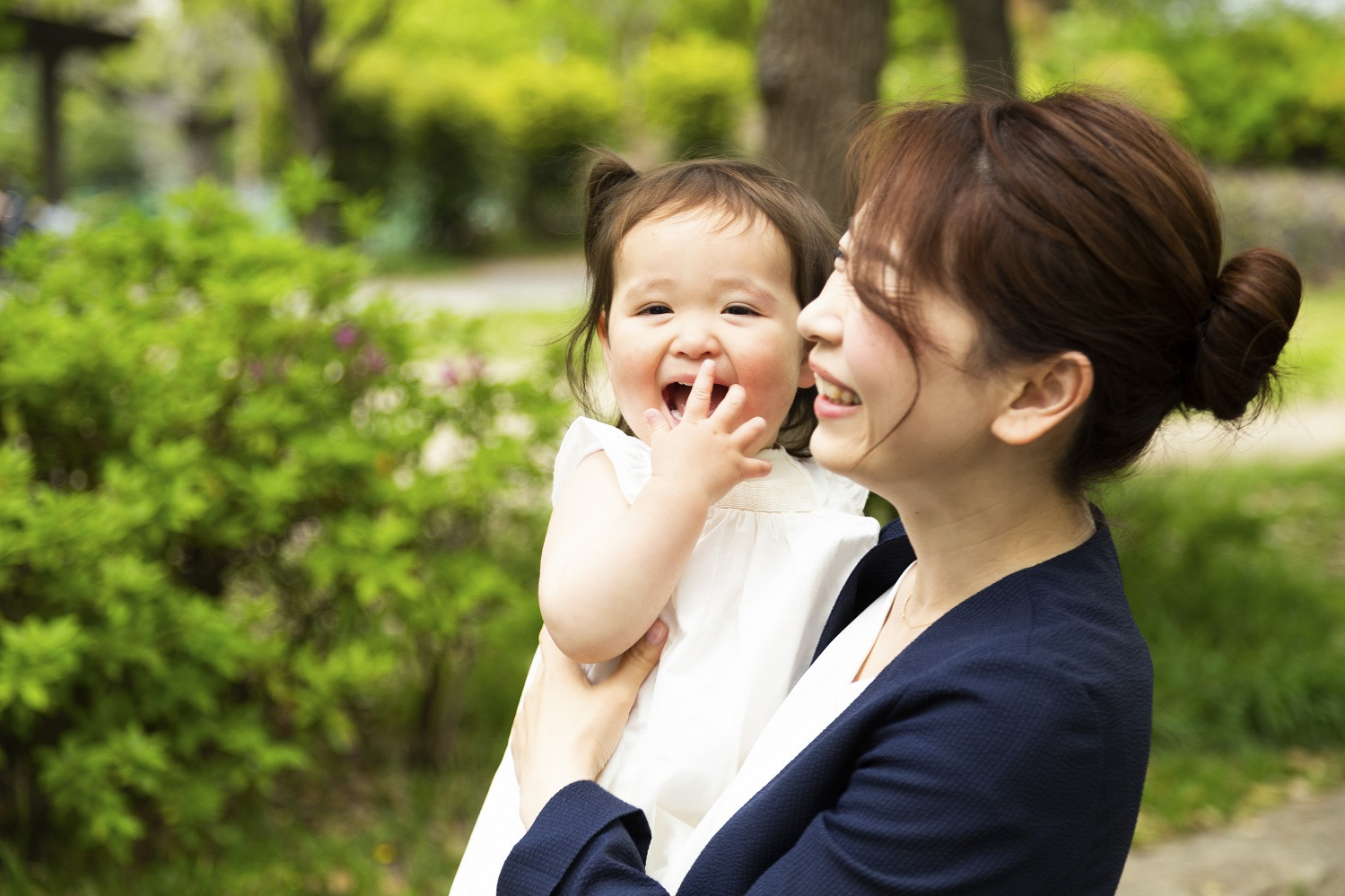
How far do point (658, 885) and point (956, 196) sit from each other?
74cm

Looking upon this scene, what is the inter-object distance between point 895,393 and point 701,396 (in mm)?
357

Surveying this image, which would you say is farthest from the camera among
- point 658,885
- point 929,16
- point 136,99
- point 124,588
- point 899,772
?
point 136,99

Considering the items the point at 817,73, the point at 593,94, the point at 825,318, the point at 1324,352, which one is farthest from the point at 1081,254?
the point at 593,94

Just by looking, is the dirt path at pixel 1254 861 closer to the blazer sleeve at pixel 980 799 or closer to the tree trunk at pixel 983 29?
the blazer sleeve at pixel 980 799

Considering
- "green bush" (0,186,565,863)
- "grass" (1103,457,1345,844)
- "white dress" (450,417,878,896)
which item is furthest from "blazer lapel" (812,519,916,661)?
"grass" (1103,457,1345,844)

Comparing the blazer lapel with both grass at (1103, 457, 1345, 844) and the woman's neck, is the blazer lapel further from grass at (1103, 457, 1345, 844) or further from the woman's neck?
grass at (1103, 457, 1345, 844)

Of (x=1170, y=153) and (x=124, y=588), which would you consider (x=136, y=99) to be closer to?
(x=124, y=588)

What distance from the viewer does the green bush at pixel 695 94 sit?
23.2 m

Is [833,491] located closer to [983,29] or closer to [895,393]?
[895,393]

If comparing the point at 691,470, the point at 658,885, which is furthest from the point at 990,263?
the point at 658,885

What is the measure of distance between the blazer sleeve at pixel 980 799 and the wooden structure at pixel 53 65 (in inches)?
494

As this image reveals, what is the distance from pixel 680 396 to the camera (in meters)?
1.63

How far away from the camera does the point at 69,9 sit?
2000cm

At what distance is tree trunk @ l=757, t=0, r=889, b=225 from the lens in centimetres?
413
